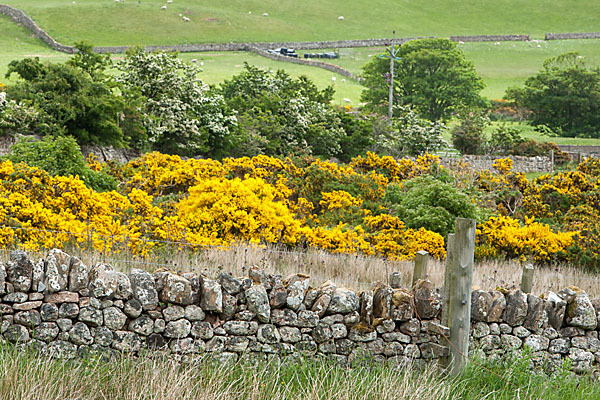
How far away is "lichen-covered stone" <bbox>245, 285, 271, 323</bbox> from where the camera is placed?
766 centimetres

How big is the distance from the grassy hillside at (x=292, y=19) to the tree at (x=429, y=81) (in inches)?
1142

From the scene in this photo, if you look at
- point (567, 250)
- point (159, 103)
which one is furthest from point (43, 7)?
point (567, 250)

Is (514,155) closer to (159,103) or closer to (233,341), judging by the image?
(159,103)

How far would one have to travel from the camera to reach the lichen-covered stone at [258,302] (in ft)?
25.1

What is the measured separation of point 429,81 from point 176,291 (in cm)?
5067

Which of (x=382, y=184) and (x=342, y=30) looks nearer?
(x=382, y=184)

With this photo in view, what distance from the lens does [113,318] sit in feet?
24.2

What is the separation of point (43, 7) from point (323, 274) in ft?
271

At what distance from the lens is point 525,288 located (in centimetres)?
873

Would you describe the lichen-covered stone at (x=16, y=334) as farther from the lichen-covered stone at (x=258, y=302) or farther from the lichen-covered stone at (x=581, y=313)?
the lichen-covered stone at (x=581, y=313)

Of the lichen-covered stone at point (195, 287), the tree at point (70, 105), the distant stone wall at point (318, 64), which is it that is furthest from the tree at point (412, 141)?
the distant stone wall at point (318, 64)

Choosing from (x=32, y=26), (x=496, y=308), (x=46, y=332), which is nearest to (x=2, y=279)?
(x=46, y=332)

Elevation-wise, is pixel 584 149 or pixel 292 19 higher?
pixel 292 19

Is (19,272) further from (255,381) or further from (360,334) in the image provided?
(360,334)
